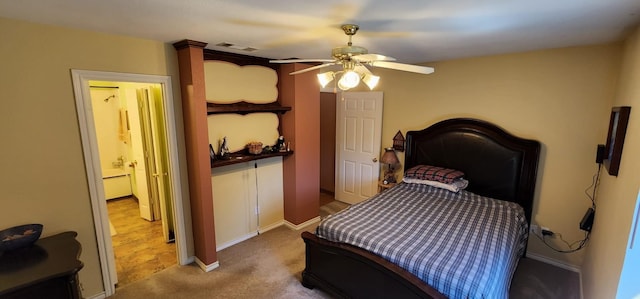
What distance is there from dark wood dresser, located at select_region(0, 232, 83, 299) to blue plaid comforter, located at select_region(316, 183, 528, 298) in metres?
1.72

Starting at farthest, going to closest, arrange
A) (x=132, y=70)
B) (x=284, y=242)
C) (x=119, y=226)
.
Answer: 1. (x=119, y=226)
2. (x=284, y=242)
3. (x=132, y=70)

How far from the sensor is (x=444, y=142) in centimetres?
349

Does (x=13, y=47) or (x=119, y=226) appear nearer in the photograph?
(x=13, y=47)

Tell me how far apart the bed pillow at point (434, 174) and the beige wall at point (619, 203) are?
1199 mm

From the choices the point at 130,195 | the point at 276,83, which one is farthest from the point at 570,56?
the point at 130,195

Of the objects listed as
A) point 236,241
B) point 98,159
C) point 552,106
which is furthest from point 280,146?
point 552,106

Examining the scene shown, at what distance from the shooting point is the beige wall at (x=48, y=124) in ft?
6.32

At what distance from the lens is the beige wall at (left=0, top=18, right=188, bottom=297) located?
1.93 metres

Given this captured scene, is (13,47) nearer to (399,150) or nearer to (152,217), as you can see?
(152,217)

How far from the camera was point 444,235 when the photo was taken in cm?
229

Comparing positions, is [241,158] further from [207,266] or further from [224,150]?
[207,266]

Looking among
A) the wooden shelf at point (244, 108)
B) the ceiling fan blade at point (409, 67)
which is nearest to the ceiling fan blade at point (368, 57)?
the ceiling fan blade at point (409, 67)

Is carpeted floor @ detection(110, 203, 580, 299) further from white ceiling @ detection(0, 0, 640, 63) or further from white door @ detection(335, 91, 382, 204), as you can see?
white ceiling @ detection(0, 0, 640, 63)

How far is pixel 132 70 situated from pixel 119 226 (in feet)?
8.39
